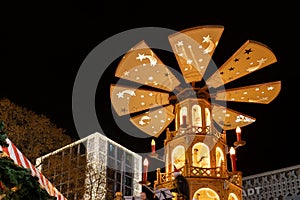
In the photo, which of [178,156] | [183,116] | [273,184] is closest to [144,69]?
[183,116]

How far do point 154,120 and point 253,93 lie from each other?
4572 millimetres

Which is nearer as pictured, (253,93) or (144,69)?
(144,69)

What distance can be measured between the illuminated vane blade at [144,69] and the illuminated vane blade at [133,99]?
52 centimetres

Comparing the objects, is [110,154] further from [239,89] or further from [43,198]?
[43,198]

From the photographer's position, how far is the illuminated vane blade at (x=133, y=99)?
1764cm

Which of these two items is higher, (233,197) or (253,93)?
(253,93)

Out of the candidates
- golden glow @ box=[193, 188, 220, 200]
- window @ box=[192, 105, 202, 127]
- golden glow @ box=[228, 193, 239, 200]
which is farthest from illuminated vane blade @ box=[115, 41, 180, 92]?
golden glow @ box=[228, 193, 239, 200]

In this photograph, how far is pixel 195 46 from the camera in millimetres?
15883

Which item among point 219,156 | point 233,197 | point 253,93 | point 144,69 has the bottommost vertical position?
point 233,197

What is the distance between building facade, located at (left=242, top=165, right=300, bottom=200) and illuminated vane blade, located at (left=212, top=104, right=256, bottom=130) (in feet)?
121

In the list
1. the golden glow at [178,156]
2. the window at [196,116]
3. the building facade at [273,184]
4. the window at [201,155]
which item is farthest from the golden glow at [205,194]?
the building facade at [273,184]

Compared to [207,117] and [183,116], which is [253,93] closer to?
[207,117]

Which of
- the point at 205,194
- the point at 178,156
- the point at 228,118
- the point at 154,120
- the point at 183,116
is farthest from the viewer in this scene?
the point at 154,120

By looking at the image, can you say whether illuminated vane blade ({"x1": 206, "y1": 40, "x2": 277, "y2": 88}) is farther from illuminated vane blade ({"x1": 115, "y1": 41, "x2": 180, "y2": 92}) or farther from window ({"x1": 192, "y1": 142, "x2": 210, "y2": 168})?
window ({"x1": 192, "y1": 142, "x2": 210, "y2": 168})
